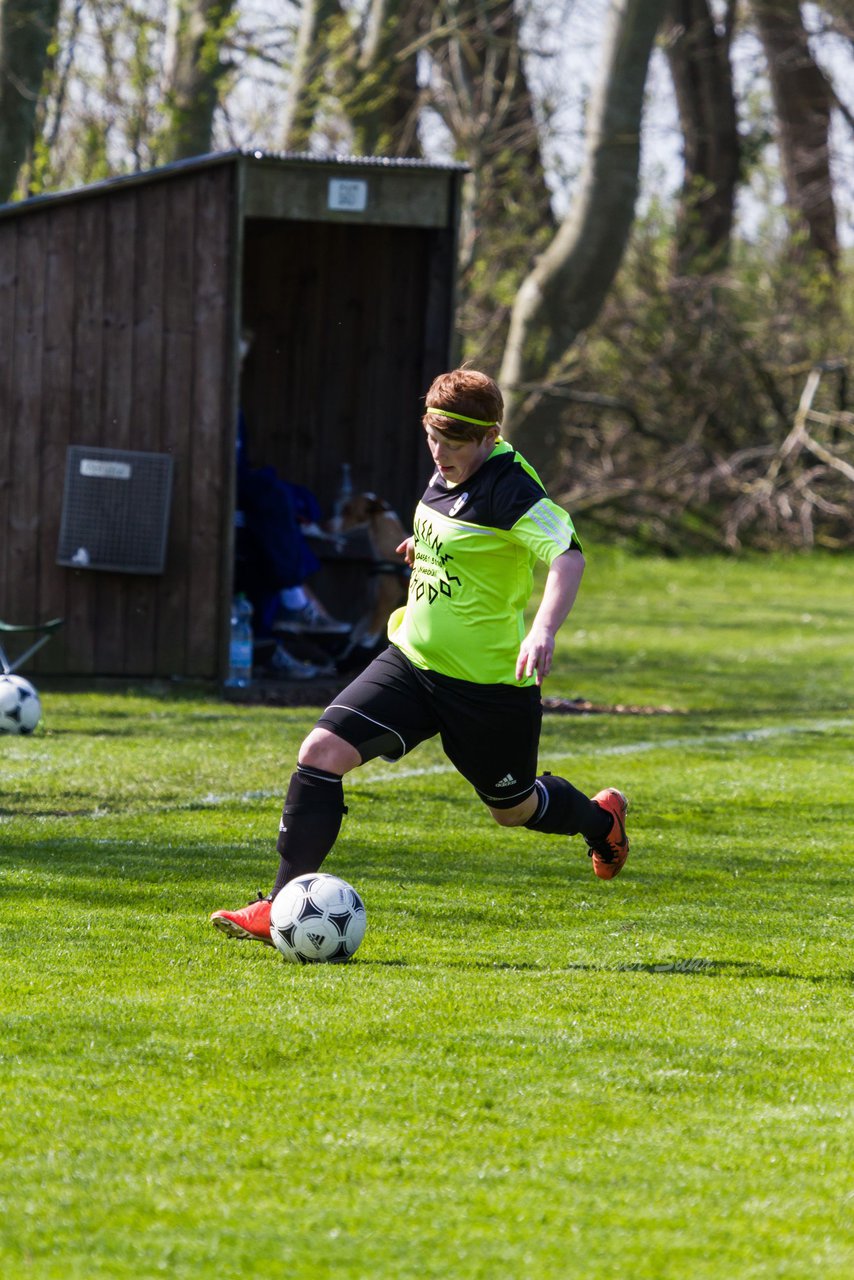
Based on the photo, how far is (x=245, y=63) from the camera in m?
21.7

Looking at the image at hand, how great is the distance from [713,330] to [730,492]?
8.64 feet

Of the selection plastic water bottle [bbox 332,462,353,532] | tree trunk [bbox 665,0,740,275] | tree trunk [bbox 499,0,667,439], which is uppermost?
tree trunk [bbox 665,0,740,275]

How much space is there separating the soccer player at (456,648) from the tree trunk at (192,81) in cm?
1352

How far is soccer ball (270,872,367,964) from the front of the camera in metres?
5.29

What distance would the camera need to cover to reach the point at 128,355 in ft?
40.2

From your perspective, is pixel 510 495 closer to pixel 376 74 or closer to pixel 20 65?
pixel 20 65

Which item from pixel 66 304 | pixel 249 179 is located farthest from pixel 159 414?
pixel 249 179

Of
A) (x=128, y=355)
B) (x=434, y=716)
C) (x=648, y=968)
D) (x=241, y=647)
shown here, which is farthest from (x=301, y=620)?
(x=648, y=968)

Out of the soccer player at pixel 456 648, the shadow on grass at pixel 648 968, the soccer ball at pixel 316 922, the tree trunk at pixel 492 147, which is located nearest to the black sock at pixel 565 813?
the soccer player at pixel 456 648

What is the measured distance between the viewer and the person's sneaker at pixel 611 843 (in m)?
6.35

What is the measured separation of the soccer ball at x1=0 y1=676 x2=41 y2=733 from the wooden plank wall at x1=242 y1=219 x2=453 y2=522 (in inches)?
192

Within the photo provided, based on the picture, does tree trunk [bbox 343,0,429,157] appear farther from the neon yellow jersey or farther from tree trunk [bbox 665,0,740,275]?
the neon yellow jersey

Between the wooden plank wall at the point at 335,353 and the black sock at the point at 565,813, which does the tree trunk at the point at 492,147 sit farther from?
the black sock at the point at 565,813

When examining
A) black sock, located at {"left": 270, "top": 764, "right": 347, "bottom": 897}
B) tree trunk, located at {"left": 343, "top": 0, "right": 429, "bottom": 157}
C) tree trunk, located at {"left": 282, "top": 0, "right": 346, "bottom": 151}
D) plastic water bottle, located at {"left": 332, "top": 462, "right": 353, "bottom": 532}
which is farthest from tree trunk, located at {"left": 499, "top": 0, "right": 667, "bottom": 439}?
black sock, located at {"left": 270, "top": 764, "right": 347, "bottom": 897}
